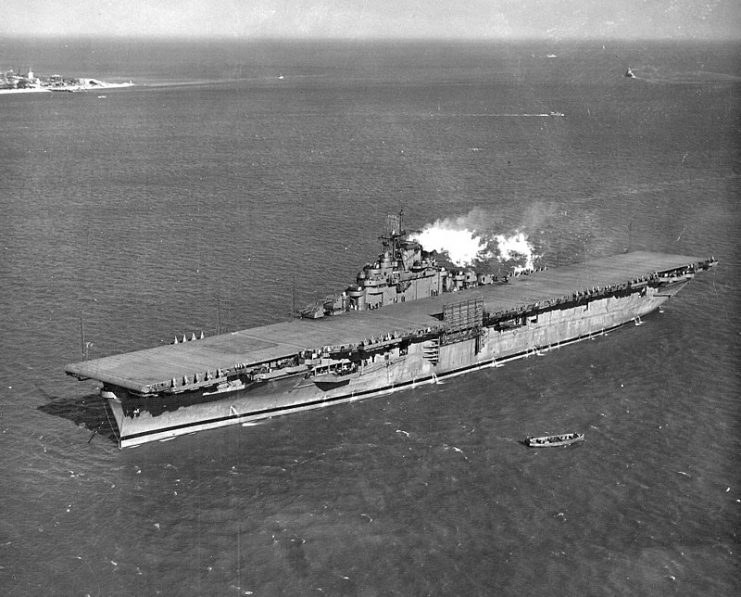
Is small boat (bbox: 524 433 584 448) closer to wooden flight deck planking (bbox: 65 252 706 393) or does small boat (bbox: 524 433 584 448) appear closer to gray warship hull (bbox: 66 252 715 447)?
gray warship hull (bbox: 66 252 715 447)

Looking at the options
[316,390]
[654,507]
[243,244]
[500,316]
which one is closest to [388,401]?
[316,390]

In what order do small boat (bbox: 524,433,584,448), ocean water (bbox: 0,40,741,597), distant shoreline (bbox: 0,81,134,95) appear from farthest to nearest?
distant shoreline (bbox: 0,81,134,95) → small boat (bbox: 524,433,584,448) → ocean water (bbox: 0,40,741,597)

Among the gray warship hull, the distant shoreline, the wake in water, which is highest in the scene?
the distant shoreline

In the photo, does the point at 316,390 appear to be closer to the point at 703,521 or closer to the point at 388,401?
the point at 388,401

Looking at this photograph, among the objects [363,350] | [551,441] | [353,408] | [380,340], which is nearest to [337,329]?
[380,340]

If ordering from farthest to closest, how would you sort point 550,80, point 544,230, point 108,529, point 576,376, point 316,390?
1. point 550,80
2. point 544,230
3. point 576,376
4. point 316,390
5. point 108,529

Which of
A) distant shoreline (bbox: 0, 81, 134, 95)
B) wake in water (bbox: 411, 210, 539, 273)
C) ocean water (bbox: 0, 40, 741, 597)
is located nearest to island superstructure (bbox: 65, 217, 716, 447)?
ocean water (bbox: 0, 40, 741, 597)
